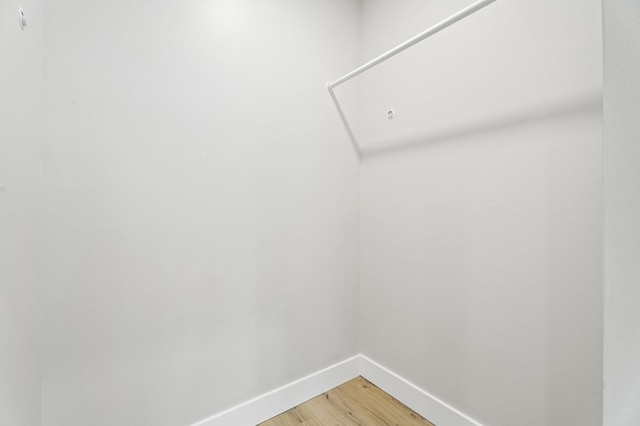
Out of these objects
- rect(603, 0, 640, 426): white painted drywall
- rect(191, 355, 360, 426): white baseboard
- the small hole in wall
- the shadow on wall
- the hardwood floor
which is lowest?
the hardwood floor

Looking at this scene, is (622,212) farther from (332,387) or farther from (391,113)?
(332,387)

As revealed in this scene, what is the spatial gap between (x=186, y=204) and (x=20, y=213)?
1.66ft

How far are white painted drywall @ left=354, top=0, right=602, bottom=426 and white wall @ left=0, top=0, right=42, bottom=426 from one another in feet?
4.92

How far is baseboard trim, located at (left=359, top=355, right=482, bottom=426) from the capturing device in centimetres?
128

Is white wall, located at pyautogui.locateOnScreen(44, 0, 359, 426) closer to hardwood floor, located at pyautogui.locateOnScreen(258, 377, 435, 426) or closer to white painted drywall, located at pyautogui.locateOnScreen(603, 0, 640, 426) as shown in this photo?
hardwood floor, located at pyautogui.locateOnScreen(258, 377, 435, 426)

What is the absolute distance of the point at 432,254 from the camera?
4.52ft

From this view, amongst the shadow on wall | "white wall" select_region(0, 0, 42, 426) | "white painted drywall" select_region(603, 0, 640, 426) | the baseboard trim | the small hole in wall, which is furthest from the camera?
the small hole in wall

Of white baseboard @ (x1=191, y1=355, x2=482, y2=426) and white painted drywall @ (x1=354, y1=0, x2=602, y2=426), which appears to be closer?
white painted drywall @ (x1=354, y1=0, x2=602, y2=426)

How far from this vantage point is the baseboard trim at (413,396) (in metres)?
1.28

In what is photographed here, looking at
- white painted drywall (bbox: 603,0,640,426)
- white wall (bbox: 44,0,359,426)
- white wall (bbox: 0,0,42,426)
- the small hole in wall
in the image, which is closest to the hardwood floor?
white wall (bbox: 44,0,359,426)

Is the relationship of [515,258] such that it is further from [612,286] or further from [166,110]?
[166,110]

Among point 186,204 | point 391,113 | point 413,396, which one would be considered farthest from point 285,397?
point 391,113

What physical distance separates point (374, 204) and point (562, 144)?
0.92m

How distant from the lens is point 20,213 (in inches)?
29.2
